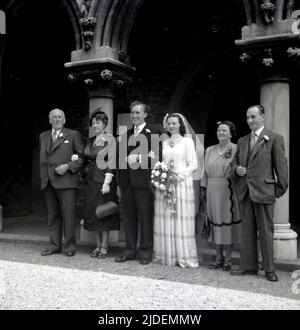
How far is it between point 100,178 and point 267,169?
206 cm

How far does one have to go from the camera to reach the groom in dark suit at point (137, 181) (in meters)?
5.43

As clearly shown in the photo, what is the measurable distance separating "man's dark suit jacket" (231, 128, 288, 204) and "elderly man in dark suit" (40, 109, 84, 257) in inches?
87.4

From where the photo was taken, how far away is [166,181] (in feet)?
17.5

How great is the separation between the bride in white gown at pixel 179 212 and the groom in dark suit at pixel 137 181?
0.48 feet

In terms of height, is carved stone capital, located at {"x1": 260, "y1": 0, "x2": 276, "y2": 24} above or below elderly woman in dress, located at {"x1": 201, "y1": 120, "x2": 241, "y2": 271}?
above

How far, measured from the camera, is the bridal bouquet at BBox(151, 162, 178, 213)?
17.3 feet

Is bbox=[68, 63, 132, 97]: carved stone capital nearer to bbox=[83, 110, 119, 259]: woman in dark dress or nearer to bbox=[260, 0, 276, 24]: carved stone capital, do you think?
bbox=[83, 110, 119, 259]: woman in dark dress

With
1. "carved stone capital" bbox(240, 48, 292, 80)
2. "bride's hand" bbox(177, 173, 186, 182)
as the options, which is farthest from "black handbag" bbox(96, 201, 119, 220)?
"carved stone capital" bbox(240, 48, 292, 80)

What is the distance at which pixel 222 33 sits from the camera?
8609 mm

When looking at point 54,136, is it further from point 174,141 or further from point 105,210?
point 174,141

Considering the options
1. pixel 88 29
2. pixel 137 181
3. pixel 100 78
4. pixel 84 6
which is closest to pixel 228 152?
pixel 137 181

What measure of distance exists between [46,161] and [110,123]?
1.20m

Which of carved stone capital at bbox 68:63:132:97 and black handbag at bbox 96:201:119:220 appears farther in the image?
carved stone capital at bbox 68:63:132:97
